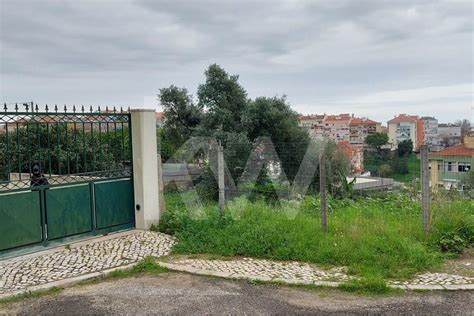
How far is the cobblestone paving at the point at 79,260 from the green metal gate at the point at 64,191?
41 cm

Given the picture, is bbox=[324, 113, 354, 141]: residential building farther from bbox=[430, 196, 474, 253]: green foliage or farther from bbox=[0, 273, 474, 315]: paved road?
bbox=[0, 273, 474, 315]: paved road

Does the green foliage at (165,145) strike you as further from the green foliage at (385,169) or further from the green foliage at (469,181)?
the green foliage at (469,181)

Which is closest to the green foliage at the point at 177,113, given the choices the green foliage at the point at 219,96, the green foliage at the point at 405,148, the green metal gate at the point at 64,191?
the green foliage at the point at 219,96

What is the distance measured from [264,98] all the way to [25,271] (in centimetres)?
1536

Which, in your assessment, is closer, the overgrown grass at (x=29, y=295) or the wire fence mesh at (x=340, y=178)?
the overgrown grass at (x=29, y=295)


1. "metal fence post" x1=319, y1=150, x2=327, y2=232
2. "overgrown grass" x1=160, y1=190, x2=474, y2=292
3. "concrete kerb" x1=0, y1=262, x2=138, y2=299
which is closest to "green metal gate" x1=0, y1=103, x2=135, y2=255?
"overgrown grass" x1=160, y1=190, x2=474, y2=292

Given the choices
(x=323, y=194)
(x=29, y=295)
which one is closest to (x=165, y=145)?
(x=323, y=194)

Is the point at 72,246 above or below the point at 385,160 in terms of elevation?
below

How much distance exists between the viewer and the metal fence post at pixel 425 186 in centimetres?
665

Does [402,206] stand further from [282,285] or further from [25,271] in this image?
[25,271]

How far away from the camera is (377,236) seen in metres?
6.42

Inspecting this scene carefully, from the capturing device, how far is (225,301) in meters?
4.81

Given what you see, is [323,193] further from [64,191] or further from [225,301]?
[64,191]

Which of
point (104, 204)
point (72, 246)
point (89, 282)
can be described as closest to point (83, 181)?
point (104, 204)
